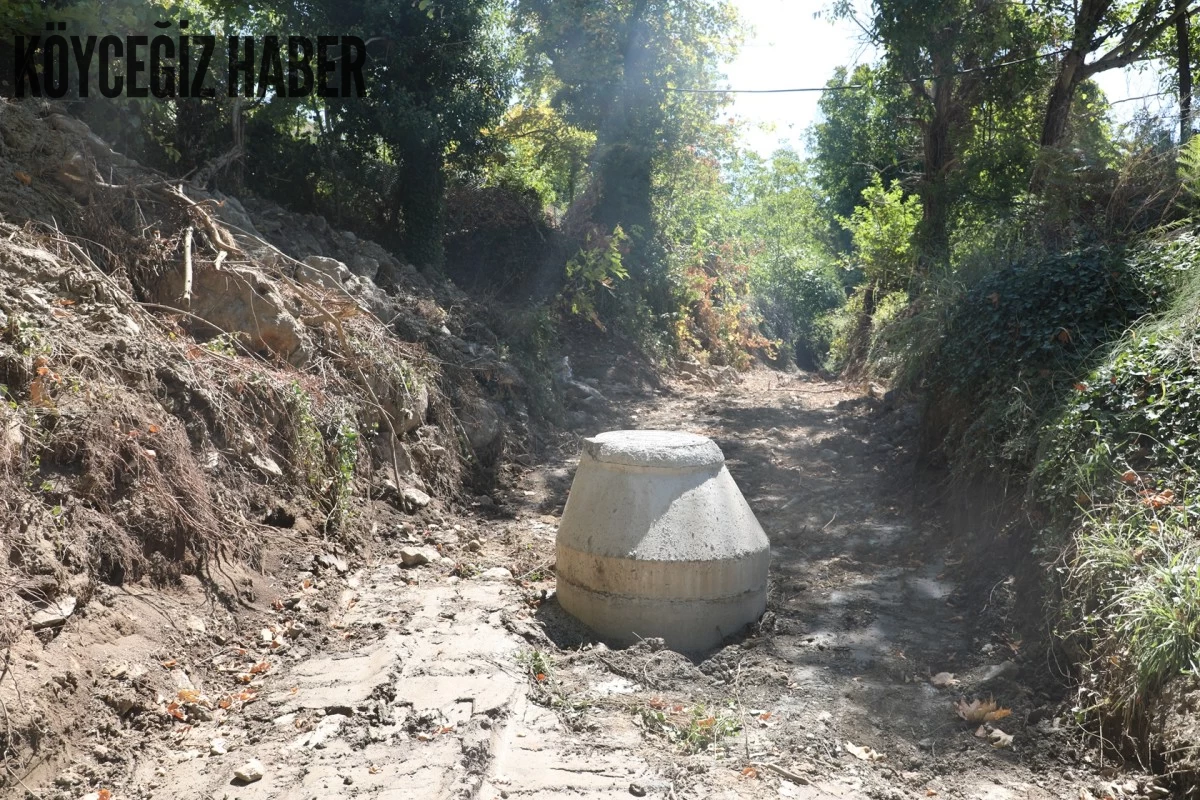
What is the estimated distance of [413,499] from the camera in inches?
306

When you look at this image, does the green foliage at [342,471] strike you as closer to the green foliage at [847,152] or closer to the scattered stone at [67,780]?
the scattered stone at [67,780]

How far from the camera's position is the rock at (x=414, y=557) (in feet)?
22.0

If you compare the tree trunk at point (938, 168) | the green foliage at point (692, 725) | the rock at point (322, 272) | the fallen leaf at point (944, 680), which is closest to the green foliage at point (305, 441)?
the rock at point (322, 272)

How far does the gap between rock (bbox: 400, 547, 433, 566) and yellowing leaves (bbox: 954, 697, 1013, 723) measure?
370 centimetres

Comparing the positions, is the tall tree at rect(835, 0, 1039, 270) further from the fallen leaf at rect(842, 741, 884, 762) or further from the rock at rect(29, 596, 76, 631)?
the rock at rect(29, 596, 76, 631)

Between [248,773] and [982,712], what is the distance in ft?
11.3

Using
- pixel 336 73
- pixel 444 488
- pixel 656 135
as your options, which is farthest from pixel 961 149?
pixel 444 488

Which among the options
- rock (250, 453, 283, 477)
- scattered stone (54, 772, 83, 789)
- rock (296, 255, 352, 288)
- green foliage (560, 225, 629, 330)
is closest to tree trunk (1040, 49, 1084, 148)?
green foliage (560, 225, 629, 330)

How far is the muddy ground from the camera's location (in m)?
3.93

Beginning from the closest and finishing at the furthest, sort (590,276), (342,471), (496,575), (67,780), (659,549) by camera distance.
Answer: (67,780)
(659,549)
(496,575)
(342,471)
(590,276)

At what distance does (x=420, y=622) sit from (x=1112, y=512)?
399cm

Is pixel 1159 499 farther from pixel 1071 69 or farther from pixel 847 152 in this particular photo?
pixel 847 152

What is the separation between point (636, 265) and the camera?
1761 centimetres

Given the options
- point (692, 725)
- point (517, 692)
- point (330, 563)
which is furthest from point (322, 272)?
point (692, 725)
